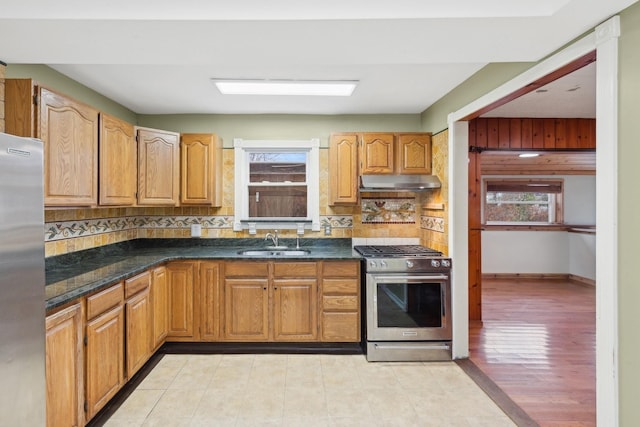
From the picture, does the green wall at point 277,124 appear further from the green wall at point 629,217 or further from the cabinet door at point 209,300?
the green wall at point 629,217

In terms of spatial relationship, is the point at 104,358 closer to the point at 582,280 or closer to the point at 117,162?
the point at 117,162

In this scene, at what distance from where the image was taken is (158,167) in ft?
11.2

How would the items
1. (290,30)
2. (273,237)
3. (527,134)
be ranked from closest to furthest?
(290,30), (273,237), (527,134)

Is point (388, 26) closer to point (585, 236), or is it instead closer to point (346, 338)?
point (346, 338)

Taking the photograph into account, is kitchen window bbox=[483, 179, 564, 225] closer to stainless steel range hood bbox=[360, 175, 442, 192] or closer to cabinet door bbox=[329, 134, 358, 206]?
stainless steel range hood bbox=[360, 175, 442, 192]

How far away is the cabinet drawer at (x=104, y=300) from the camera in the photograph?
2125 millimetres

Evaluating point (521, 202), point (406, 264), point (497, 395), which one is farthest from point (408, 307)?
point (521, 202)

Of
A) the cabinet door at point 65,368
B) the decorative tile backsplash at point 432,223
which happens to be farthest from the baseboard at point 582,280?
the cabinet door at point 65,368

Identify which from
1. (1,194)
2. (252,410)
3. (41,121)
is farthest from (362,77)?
(252,410)

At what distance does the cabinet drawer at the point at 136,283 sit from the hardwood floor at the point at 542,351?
2.88 meters

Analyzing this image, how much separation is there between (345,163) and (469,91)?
52.3 inches

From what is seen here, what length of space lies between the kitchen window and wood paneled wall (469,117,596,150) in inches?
96.7

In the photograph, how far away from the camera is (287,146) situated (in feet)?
12.9

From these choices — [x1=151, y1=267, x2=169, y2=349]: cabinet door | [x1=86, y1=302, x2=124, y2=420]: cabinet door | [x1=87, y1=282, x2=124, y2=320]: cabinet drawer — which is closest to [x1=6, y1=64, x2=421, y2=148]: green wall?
[x1=151, y1=267, x2=169, y2=349]: cabinet door
